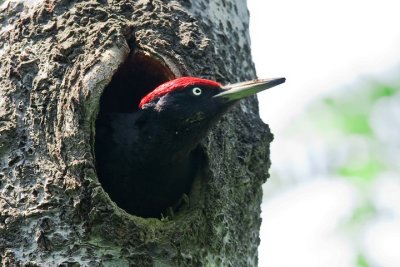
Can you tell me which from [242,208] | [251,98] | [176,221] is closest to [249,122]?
[251,98]

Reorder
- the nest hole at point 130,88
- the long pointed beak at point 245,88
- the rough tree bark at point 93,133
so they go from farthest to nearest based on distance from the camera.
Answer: the nest hole at point 130,88, the long pointed beak at point 245,88, the rough tree bark at point 93,133

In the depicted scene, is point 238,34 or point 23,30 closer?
point 23,30

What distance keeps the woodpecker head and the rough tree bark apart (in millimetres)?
96

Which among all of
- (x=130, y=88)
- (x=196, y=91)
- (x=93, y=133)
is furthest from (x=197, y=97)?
(x=130, y=88)

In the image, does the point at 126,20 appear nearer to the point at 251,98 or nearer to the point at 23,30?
the point at 23,30

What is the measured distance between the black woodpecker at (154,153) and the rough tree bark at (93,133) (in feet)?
0.47

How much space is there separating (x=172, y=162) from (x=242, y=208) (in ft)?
1.55

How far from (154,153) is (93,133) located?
60cm

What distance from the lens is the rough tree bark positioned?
3.26m

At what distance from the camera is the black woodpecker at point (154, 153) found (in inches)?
157

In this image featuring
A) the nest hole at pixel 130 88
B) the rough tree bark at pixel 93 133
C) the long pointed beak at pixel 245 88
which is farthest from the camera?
the nest hole at pixel 130 88

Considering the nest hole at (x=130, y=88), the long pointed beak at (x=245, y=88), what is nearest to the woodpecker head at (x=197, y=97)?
the long pointed beak at (x=245, y=88)

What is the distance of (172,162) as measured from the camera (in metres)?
4.04

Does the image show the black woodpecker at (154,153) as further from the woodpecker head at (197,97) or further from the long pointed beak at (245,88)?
the long pointed beak at (245,88)
